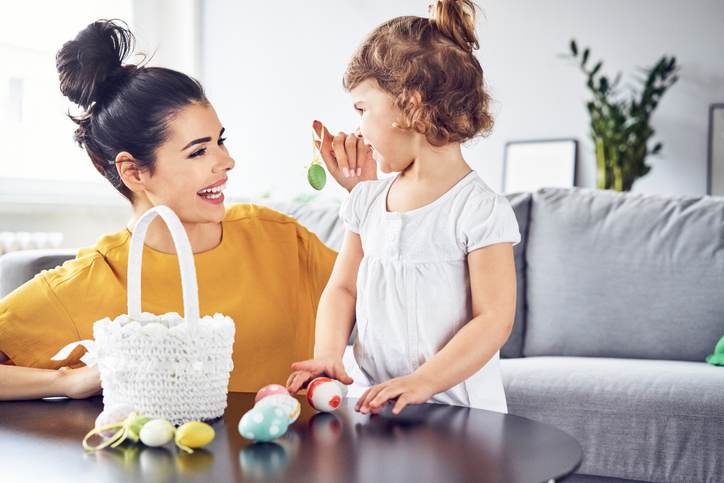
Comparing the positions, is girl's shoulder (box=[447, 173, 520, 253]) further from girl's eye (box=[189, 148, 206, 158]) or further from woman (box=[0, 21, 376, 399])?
girl's eye (box=[189, 148, 206, 158])

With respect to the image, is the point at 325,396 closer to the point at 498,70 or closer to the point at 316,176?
the point at 316,176

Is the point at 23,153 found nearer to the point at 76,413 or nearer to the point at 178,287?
the point at 178,287

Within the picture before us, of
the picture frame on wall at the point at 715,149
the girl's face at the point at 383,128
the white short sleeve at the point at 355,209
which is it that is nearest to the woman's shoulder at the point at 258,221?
the white short sleeve at the point at 355,209

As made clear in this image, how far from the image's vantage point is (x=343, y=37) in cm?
471

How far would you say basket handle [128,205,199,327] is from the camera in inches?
Answer: 34.9

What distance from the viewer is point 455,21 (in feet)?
3.93

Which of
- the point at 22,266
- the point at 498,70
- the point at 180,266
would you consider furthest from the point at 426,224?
the point at 498,70

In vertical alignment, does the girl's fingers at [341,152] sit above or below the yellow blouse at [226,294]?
above

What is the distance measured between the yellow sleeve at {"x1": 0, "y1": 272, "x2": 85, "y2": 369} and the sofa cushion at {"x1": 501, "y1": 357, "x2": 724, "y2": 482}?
1207 millimetres

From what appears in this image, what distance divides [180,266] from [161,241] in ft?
1.66

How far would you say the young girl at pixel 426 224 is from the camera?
1139 mm

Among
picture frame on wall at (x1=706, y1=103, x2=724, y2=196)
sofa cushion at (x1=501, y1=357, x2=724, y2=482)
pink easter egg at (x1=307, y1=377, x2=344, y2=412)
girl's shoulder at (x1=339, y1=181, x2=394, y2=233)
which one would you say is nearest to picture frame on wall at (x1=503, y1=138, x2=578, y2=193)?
picture frame on wall at (x1=706, y1=103, x2=724, y2=196)

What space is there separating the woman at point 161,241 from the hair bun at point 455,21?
A: 31 cm

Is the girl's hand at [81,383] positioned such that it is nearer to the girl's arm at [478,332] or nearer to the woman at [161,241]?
the woman at [161,241]
